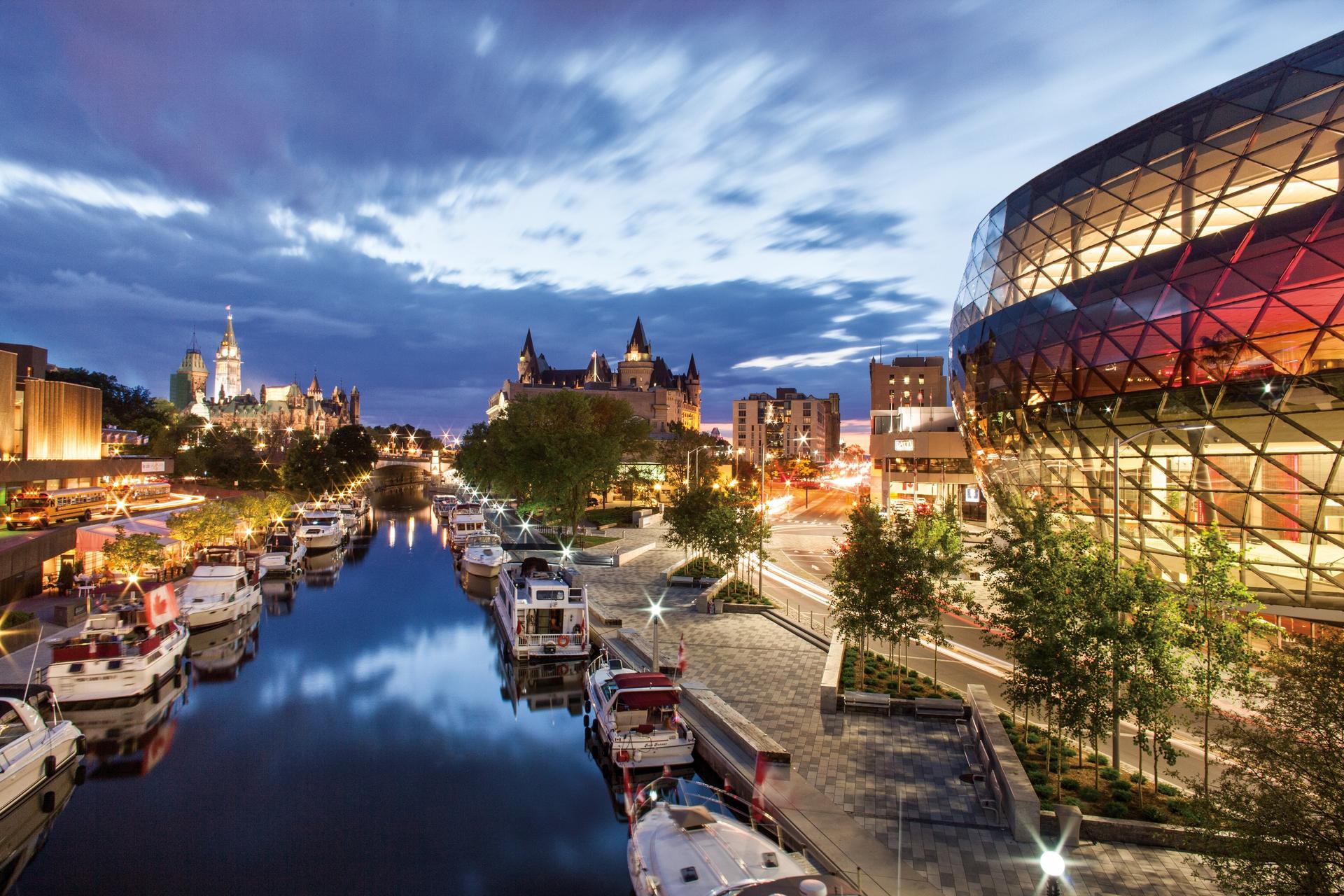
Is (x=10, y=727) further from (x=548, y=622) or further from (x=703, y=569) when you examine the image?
(x=703, y=569)

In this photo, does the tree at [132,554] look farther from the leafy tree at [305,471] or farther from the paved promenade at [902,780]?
the leafy tree at [305,471]

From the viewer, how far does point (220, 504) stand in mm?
46375

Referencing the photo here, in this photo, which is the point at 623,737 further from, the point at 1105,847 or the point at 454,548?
the point at 454,548

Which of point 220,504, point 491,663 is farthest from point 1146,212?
point 220,504

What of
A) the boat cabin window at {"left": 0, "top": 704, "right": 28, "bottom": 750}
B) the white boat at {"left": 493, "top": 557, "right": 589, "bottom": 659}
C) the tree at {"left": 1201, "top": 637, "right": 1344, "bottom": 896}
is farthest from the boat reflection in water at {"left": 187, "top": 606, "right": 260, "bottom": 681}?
the tree at {"left": 1201, "top": 637, "right": 1344, "bottom": 896}

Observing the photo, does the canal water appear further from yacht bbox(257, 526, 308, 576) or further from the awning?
yacht bbox(257, 526, 308, 576)

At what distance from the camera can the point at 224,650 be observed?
30203 mm

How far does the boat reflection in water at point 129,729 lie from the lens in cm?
1912

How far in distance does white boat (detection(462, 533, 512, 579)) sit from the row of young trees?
28022mm

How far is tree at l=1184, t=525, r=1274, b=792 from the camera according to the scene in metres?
13.2

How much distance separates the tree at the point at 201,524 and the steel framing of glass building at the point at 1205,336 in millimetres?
46794

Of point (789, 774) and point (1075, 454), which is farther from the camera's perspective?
point (1075, 454)

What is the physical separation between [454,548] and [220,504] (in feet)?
55.1

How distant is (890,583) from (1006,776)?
24.5 feet
